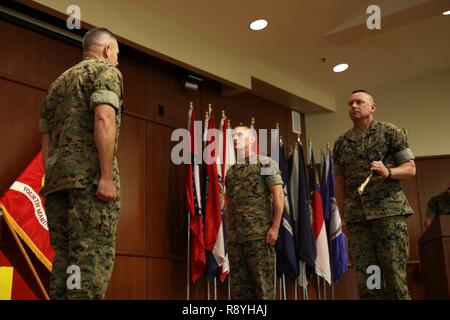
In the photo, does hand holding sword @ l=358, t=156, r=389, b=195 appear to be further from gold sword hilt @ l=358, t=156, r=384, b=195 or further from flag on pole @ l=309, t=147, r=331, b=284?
flag on pole @ l=309, t=147, r=331, b=284

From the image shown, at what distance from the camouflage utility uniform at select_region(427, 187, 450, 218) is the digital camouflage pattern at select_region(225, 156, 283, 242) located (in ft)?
7.69

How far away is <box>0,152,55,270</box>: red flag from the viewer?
3746mm

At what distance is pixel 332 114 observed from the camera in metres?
7.25

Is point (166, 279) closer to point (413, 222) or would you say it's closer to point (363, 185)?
point (363, 185)

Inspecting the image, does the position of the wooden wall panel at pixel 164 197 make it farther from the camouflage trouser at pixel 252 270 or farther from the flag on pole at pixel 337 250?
the flag on pole at pixel 337 250

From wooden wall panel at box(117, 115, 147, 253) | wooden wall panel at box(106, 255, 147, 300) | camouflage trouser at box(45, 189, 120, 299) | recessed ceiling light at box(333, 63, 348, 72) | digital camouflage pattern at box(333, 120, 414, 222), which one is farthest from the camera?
recessed ceiling light at box(333, 63, 348, 72)

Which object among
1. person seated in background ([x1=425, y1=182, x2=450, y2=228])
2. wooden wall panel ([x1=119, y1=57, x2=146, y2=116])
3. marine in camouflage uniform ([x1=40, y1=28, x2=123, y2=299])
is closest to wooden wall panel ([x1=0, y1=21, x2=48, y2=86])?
wooden wall panel ([x1=119, y1=57, x2=146, y2=116])

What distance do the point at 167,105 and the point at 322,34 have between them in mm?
1710

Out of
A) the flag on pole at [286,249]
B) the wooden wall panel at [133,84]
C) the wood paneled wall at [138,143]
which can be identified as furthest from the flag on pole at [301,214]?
the wooden wall panel at [133,84]

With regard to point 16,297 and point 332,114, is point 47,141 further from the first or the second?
point 332,114

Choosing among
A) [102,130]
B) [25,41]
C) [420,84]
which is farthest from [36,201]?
[420,84]

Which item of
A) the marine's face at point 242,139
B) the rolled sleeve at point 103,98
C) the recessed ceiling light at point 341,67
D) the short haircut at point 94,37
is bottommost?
the rolled sleeve at point 103,98

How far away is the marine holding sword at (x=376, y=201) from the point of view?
264 centimetres

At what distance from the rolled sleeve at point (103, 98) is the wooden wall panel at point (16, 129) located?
2.26 metres
